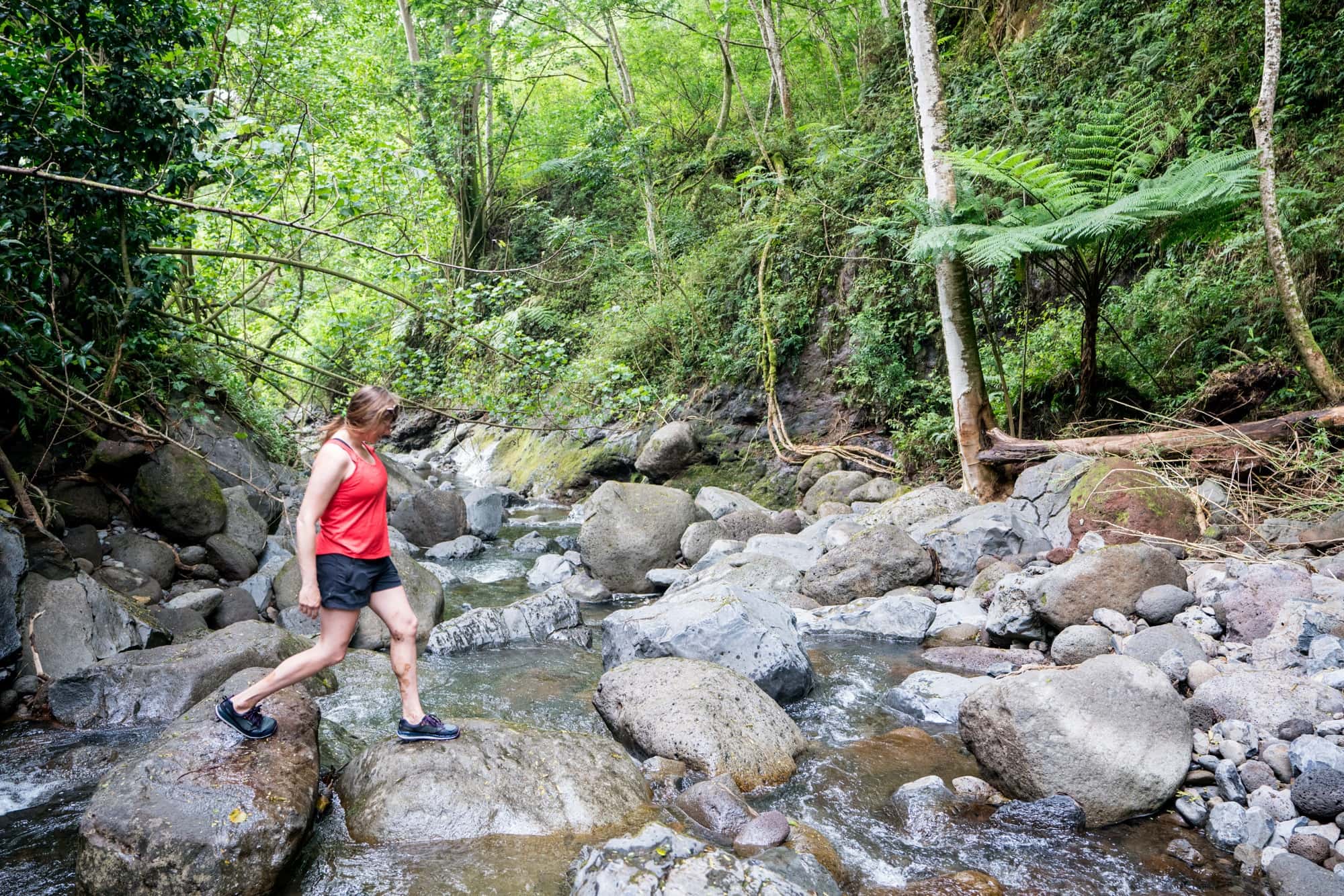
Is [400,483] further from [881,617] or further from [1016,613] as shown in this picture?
[1016,613]

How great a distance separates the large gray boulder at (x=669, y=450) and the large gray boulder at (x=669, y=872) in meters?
9.64

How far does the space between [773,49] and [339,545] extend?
15182mm

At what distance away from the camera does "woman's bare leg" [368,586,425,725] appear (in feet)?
11.5

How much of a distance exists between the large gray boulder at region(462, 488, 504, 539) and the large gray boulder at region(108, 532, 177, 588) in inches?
168

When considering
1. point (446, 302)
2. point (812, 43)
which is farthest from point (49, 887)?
point (812, 43)

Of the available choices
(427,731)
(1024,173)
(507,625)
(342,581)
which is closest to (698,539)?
(507,625)

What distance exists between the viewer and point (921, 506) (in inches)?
321

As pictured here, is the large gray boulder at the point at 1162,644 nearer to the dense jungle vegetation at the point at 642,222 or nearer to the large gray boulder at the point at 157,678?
the dense jungle vegetation at the point at 642,222

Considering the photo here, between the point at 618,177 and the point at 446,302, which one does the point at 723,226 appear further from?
the point at 446,302

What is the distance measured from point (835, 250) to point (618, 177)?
657 centimetres

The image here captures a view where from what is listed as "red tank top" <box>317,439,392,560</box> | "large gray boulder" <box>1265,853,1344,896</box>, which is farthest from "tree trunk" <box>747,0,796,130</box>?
"large gray boulder" <box>1265,853,1344,896</box>

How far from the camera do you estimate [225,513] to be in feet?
25.9

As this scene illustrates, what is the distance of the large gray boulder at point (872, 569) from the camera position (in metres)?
7.06

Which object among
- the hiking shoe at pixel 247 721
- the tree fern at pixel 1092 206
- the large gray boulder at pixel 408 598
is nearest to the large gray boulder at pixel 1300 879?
the hiking shoe at pixel 247 721
